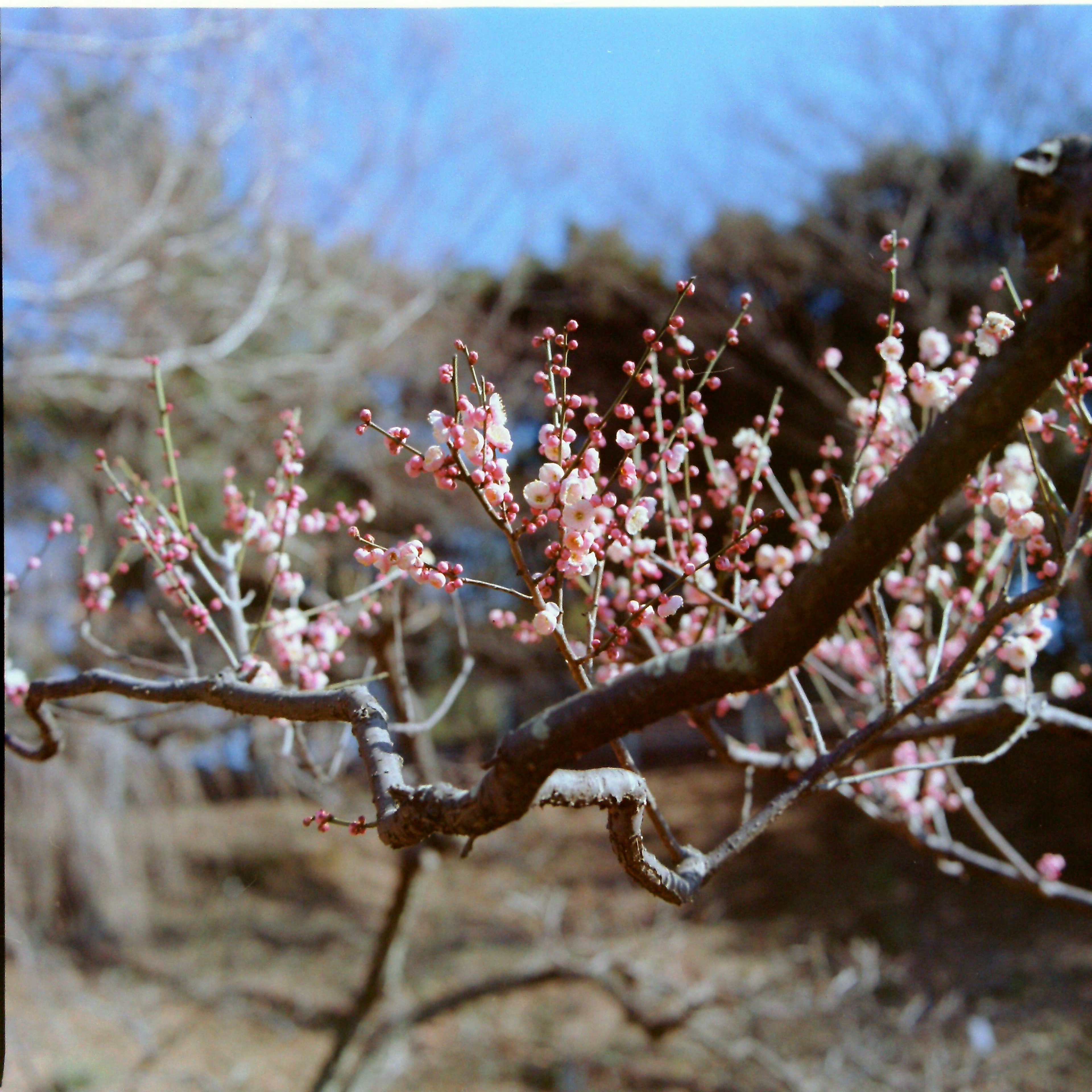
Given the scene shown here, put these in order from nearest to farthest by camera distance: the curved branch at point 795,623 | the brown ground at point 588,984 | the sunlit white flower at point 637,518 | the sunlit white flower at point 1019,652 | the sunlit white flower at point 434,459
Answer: the curved branch at point 795,623
the sunlit white flower at point 434,459
the sunlit white flower at point 637,518
the sunlit white flower at point 1019,652
the brown ground at point 588,984

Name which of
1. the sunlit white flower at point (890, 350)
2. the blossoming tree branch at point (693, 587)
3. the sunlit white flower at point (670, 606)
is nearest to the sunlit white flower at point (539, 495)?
the blossoming tree branch at point (693, 587)

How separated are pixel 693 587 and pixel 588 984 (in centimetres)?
365

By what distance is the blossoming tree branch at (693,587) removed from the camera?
566mm

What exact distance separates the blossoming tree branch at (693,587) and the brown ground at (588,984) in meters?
1.61

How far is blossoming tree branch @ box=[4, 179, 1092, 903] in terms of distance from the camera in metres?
0.57

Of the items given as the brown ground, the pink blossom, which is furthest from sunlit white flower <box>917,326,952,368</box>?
the brown ground

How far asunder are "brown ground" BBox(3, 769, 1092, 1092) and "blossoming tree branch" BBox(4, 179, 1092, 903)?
1.61 meters

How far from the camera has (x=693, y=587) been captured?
3.33 ft

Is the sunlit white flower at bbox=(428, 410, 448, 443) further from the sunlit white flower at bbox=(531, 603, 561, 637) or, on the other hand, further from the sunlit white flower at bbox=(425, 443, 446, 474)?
the sunlit white flower at bbox=(531, 603, 561, 637)

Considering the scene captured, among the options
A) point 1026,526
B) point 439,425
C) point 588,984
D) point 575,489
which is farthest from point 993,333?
point 588,984

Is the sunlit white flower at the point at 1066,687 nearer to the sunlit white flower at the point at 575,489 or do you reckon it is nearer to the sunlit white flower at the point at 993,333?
the sunlit white flower at the point at 993,333

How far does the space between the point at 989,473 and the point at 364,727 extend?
968 millimetres

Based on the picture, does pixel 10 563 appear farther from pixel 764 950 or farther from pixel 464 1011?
pixel 764 950

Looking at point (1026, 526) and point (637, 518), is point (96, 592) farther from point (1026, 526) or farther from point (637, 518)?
point (1026, 526)
